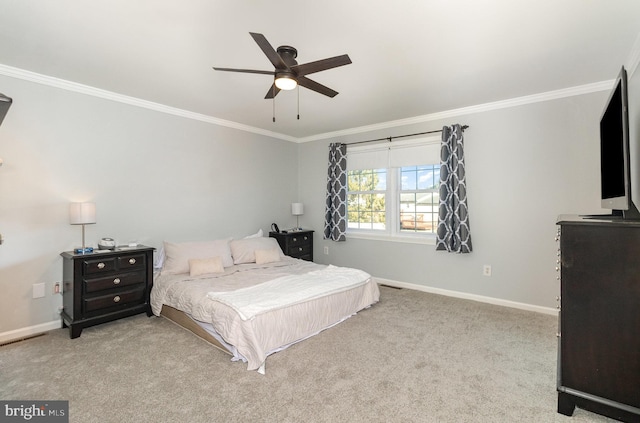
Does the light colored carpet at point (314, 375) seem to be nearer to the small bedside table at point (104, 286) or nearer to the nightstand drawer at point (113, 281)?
the small bedside table at point (104, 286)

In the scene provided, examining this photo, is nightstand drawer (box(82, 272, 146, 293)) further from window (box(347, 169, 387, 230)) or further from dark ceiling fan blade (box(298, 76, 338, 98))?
window (box(347, 169, 387, 230))

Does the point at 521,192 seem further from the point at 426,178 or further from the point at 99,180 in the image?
the point at 99,180

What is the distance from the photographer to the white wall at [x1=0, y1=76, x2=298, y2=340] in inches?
115

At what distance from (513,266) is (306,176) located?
11.5 feet

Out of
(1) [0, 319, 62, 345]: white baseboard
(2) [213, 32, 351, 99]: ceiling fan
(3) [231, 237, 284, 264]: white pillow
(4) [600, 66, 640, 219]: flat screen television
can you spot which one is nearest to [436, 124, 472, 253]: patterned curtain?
(4) [600, 66, 640, 219]: flat screen television

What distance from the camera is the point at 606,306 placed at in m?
1.70

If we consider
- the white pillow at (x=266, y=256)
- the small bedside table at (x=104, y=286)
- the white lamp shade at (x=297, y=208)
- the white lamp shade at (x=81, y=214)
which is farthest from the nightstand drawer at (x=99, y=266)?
the white lamp shade at (x=297, y=208)

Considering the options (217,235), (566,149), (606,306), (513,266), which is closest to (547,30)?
(566,149)

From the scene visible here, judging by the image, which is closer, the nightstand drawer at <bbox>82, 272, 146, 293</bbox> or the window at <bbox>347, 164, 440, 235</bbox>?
the nightstand drawer at <bbox>82, 272, 146, 293</bbox>

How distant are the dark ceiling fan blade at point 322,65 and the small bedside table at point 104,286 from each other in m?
2.50

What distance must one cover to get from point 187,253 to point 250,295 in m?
1.32

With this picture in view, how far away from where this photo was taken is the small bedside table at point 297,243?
4.98m

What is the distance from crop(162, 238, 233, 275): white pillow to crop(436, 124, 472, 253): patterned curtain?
9.17ft

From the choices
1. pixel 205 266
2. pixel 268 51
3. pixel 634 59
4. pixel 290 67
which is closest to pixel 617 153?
pixel 634 59
